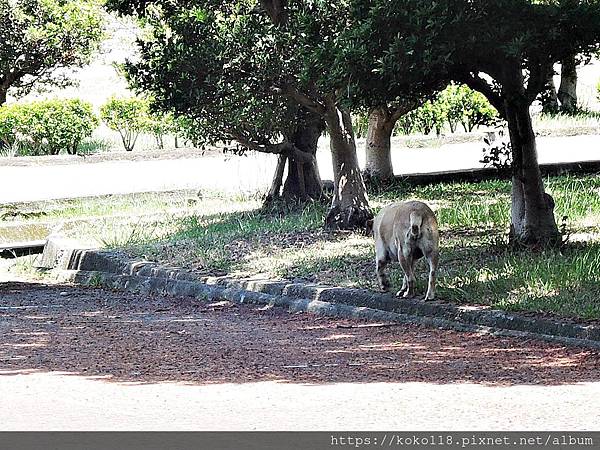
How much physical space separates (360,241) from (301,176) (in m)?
3.41

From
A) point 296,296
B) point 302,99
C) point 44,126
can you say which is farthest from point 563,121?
point 296,296

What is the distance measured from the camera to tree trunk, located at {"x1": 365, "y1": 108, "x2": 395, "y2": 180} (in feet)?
71.8

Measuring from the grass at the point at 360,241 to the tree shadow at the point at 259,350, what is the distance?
94cm

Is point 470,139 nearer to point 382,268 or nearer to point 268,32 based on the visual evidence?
point 268,32

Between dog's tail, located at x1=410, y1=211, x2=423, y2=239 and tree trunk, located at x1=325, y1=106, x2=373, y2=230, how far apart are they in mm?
4789

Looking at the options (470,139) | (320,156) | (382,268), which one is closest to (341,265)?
(382,268)

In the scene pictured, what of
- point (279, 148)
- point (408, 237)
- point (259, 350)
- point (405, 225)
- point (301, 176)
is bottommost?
point (259, 350)

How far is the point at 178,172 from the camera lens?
25.8 metres

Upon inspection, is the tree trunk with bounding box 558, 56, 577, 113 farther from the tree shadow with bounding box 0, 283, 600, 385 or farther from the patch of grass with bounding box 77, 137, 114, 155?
the tree shadow with bounding box 0, 283, 600, 385

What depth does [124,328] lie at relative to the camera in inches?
467

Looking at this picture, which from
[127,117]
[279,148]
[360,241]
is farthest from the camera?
[127,117]

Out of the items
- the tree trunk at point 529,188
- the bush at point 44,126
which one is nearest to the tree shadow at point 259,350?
the tree trunk at point 529,188

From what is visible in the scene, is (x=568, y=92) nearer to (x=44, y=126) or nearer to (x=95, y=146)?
(x=95, y=146)

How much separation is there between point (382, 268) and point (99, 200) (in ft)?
35.9
